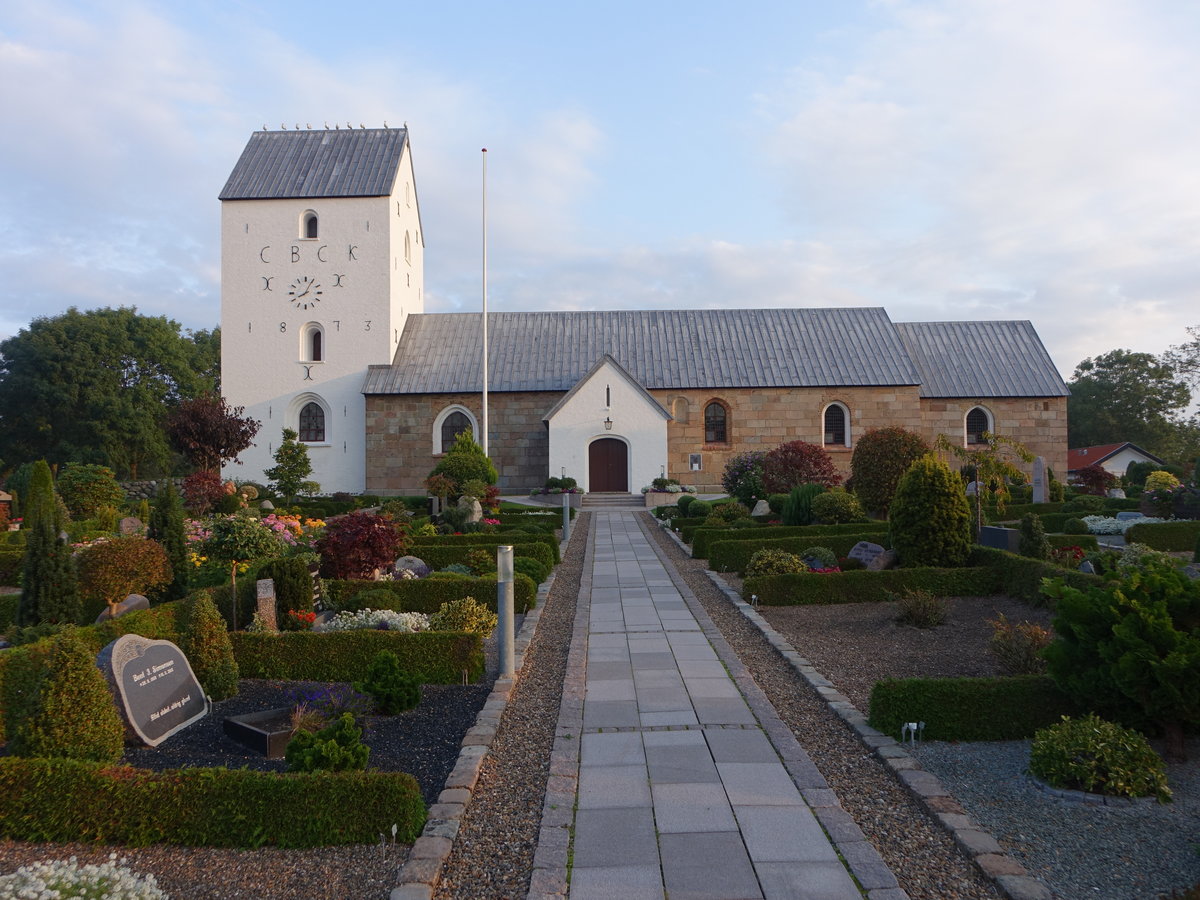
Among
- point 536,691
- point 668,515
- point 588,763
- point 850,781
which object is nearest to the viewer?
point 850,781

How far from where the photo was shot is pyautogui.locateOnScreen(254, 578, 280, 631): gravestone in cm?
729

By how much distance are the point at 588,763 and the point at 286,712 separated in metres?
2.08

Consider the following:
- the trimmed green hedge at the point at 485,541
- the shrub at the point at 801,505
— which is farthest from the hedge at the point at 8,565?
the shrub at the point at 801,505

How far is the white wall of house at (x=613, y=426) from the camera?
25.9m

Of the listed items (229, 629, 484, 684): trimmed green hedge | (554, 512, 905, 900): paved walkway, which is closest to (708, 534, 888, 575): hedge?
(554, 512, 905, 900): paved walkway

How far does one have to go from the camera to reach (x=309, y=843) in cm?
368

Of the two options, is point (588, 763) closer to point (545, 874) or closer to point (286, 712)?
point (545, 874)

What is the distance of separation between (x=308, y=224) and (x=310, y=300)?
260 cm

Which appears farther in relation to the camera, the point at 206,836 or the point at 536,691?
the point at 536,691

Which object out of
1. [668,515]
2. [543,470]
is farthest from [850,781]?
[543,470]

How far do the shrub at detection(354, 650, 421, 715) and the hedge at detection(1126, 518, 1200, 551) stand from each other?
12.3 m

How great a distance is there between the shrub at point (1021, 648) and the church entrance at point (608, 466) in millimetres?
20244

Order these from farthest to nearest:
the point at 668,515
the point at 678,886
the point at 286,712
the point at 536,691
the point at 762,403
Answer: the point at 762,403
the point at 668,515
the point at 536,691
the point at 286,712
the point at 678,886

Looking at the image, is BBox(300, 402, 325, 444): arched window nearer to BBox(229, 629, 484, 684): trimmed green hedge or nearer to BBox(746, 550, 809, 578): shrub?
BBox(746, 550, 809, 578): shrub
